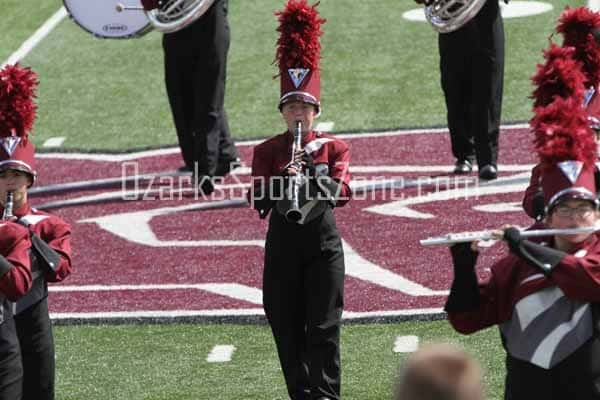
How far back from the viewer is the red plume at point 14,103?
6672 millimetres

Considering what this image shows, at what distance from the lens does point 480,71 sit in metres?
10.9

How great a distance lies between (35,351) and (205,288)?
2748 mm

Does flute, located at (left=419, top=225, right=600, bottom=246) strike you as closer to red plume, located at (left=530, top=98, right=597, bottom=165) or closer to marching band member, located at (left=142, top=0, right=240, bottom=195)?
red plume, located at (left=530, top=98, right=597, bottom=165)

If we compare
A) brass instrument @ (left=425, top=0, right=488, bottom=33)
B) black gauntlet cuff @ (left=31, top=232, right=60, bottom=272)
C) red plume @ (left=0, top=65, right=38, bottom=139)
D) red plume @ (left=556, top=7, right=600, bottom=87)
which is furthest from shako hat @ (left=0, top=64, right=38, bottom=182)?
brass instrument @ (left=425, top=0, right=488, bottom=33)

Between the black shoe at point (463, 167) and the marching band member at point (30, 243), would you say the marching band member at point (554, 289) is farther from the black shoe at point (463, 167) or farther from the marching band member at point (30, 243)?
the black shoe at point (463, 167)

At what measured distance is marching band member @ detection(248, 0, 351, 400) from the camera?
696cm

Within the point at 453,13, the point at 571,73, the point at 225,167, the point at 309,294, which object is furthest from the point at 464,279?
the point at 225,167

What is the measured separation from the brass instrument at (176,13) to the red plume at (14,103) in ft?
12.4

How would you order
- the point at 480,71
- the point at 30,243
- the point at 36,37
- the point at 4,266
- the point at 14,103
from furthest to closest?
the point at 36,37
the point at 480,71
the point at 14,103
the point at 30,243
the point at 4,266

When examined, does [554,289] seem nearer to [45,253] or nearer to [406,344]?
[45,253]

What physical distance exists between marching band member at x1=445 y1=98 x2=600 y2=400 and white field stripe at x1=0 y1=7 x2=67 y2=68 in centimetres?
1014

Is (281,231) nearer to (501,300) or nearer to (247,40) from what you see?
(501,300)

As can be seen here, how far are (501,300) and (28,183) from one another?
7.31ft

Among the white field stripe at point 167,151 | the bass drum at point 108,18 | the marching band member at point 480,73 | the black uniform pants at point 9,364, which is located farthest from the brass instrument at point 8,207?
the white field stripe at point 167,151
